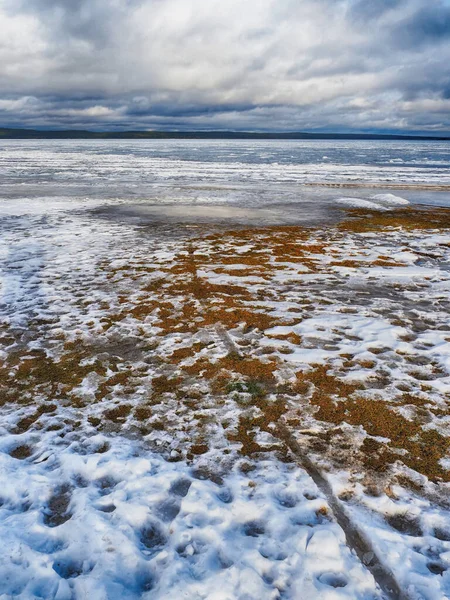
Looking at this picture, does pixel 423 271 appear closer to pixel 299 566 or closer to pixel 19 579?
pixel 299 566

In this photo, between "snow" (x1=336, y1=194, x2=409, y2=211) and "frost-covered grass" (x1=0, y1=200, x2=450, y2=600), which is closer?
"frost-covered grass" (x1=0, y1=200, x2=450, y2=600)

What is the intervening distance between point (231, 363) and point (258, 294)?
3181mm

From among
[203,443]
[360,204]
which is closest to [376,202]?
[360,204]

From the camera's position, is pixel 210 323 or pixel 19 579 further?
pixel 210 323

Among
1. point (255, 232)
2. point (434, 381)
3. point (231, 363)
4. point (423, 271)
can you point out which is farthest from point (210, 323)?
point (255, 232)

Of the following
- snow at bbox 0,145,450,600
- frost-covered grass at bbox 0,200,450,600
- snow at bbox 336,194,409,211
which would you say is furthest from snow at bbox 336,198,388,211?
frost-covered grass at bbox 0,200,450,600

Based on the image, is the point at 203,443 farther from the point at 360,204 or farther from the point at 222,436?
the point at 360,204

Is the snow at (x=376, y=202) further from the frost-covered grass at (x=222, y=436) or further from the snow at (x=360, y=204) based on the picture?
the frost-covered grass at (x=222, y=436)

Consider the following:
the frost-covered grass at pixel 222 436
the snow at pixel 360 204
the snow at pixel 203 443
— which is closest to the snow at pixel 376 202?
the snow at pixel 360 204

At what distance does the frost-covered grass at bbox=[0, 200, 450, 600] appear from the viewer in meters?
3.39

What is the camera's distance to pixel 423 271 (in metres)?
11.0

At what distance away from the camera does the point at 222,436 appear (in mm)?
4863

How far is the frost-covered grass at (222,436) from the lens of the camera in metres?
3.39

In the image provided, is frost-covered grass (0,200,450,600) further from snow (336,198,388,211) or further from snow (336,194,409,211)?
snow (336,194,409,211)
